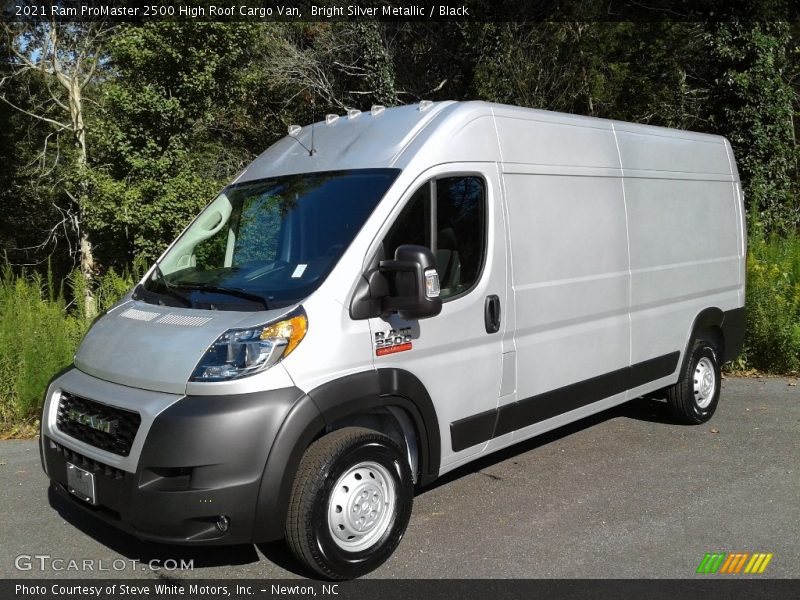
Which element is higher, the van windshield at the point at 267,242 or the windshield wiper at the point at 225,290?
the van windshield at the point at 267,242

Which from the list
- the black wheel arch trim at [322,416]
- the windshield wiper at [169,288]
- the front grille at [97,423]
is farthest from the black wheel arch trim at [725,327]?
the front grille at [97,423]

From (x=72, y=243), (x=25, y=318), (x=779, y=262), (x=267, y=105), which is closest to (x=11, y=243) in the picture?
A: (x=72, y=243)

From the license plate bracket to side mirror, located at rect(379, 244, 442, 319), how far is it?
167cm

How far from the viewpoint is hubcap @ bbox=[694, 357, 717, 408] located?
6639 mm

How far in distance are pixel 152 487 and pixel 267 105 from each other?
21740 millimetres

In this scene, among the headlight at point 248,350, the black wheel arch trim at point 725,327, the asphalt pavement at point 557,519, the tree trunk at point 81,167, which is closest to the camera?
the headlight at point 248,350

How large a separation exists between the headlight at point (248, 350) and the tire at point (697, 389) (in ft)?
13.3

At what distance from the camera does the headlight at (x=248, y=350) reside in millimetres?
3553

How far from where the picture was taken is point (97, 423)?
377cm

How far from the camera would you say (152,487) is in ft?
11.4

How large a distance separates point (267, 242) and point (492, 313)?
1385 mm

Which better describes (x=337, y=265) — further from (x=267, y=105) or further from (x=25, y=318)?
(x=267, y=105)

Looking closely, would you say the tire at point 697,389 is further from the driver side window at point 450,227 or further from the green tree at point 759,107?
the green tree at point 759,107
